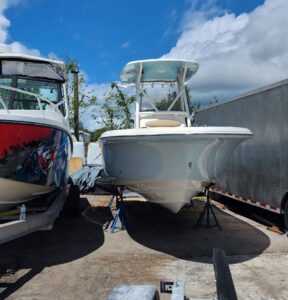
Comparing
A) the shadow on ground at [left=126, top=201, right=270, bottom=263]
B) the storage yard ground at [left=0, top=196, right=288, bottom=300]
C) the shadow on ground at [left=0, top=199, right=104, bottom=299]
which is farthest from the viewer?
the shadow on ground at [left=126, top=201, right=270, bottom=263]

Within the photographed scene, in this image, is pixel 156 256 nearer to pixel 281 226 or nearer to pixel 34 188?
pixel 34 188

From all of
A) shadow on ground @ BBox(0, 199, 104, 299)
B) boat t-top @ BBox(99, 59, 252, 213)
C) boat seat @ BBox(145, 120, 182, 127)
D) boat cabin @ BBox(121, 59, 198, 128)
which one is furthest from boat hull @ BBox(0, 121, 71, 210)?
boat cabin @ BBox(121, 59, 198, 128)

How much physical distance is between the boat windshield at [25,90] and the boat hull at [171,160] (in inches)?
57.2

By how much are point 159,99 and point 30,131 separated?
3163 mm

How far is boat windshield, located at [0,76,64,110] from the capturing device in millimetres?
6832

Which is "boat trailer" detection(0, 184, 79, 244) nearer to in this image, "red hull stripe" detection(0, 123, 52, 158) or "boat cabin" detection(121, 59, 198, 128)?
"red hull stripe" detection(0, 123, 52, 158)

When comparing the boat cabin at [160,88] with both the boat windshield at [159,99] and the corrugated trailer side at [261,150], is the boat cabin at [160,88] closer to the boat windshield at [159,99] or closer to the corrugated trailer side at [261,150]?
the boat windshield at [159,99]

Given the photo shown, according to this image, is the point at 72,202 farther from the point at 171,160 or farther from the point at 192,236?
the point at 171,160

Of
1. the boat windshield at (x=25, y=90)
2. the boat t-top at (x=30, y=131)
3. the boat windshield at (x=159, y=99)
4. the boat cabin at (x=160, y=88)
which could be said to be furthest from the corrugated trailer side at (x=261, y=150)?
the boat windshield at (x=25, y=90)

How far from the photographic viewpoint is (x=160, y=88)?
326 inches

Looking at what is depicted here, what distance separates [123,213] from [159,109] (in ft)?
6.83

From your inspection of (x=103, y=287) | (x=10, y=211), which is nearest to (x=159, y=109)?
(x=10, y=211)

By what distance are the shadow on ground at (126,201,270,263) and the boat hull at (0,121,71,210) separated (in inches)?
73.1

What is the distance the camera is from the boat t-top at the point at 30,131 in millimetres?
5238
